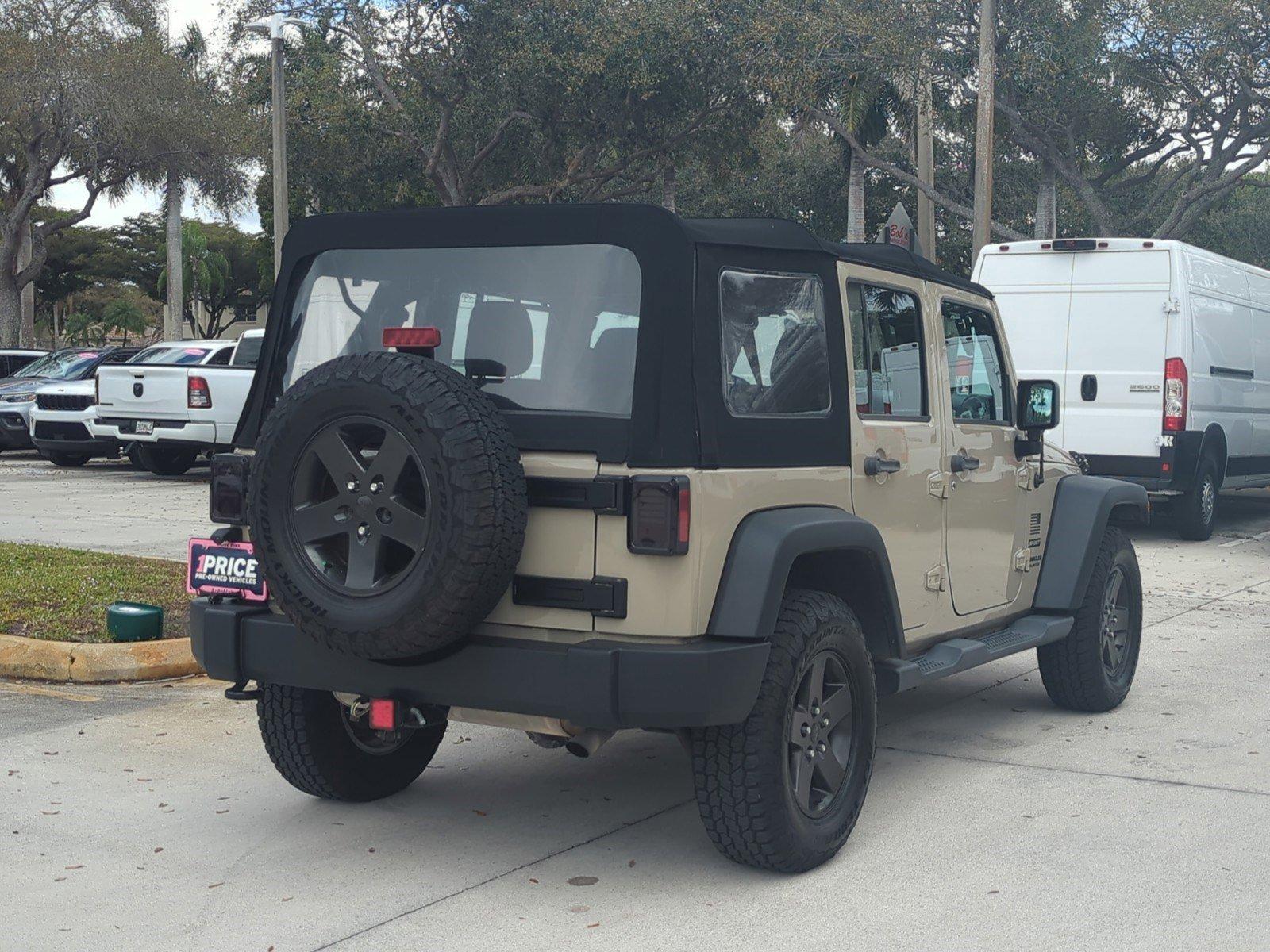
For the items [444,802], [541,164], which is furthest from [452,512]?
[541,164]

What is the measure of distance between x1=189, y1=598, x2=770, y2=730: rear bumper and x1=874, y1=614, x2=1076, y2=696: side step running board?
3.29ft

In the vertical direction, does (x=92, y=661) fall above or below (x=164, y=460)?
below

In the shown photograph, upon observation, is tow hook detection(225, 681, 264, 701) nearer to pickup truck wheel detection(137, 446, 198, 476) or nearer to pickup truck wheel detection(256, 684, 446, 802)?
pickup truck wheel detection(256, 684, 446, 802)

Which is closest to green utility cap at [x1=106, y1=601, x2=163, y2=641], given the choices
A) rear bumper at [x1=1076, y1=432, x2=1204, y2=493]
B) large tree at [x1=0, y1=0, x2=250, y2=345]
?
rear bumper at [x1=1076, y1=432, x2=1204, y2=493]

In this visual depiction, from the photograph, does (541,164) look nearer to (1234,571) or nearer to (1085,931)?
(1234,571)

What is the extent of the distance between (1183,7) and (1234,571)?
51.3ft

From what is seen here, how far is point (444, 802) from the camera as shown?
552 centimetres

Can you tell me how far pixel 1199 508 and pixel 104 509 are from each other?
1069cm

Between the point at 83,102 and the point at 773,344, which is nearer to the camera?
the point at 773,344

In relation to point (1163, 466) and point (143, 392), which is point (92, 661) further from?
point (143, 392)

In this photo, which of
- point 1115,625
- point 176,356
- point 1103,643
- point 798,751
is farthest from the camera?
point 176,356

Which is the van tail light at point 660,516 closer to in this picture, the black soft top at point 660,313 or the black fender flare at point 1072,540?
the black soft top at point 660,313

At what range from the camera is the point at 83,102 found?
1347 inches

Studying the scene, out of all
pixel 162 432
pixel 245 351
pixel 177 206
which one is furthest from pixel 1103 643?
pixel 177 206
